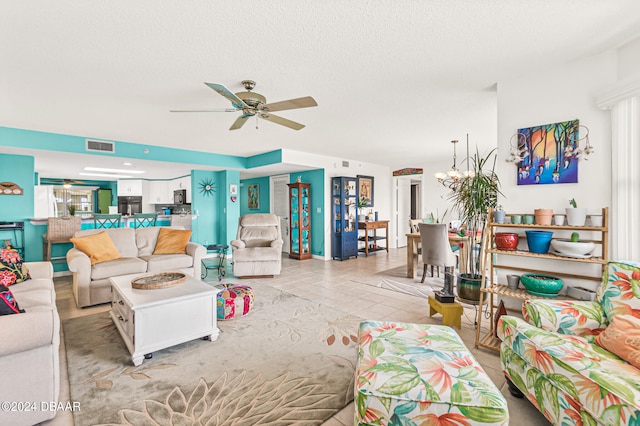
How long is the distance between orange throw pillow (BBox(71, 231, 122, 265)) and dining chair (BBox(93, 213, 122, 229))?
1460 millimetres

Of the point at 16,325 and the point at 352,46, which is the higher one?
the point at 352,46

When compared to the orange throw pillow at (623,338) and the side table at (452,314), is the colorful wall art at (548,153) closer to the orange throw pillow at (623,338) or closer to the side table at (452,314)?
the orange throw pillow at (623,338)

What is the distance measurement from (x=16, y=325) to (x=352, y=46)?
265cm

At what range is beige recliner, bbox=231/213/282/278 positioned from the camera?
15.9 ft

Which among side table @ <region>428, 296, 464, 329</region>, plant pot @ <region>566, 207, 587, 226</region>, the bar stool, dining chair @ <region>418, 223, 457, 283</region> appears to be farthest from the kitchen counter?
plant pot @ <region>566, 207, 587, 226</region>

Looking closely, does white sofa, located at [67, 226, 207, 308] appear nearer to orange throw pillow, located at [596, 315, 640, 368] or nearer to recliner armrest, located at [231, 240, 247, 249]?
recliner armrest, located at [231, 240, 247, 249]

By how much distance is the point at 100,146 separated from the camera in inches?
190

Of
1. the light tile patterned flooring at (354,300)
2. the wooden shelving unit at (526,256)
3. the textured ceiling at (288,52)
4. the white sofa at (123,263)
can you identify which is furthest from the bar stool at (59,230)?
the wooden shelving unit at (526,256)

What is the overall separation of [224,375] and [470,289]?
8.28ft

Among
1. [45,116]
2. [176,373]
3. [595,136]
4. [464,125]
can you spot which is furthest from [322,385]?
[45,116]

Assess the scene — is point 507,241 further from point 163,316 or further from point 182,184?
point 182,184

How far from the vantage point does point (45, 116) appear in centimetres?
363

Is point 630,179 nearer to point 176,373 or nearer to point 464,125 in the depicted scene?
point 464,125

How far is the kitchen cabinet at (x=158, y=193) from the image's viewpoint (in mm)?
9461
